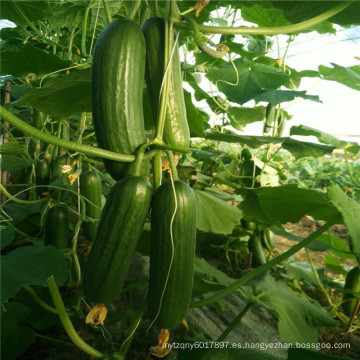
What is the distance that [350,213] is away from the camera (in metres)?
1.18

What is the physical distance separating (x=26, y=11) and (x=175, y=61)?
1259mm

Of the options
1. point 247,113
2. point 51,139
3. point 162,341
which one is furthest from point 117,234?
point 247,113

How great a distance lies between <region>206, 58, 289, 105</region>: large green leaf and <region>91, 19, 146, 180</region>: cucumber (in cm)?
144

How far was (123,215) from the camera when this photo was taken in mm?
735

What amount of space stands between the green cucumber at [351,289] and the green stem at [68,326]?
1.44 meters

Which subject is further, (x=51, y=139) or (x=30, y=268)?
(x=30, y=268)

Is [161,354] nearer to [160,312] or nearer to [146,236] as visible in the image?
[160,312]

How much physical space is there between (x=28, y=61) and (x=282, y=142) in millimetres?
1373

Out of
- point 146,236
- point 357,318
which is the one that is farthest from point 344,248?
point 146,236

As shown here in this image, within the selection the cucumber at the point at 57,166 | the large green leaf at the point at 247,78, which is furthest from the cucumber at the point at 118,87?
the large green leaf at the point at 247,78

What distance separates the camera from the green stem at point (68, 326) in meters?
1.07

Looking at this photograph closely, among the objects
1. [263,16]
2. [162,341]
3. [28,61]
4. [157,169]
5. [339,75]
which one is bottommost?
[162,341]

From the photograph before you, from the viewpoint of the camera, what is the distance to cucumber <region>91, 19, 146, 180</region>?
0.72m

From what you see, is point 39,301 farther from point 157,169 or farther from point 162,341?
point 157,169
